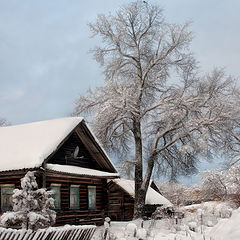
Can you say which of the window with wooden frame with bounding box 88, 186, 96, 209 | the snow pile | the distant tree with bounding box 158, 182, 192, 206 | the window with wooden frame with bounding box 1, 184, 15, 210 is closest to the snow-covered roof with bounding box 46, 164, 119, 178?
the window with wooden frame with bounding box 88, 186, 96, 209

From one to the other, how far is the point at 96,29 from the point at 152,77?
567 cm

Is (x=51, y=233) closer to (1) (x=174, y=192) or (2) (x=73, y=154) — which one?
(2) (x=73, y=154)

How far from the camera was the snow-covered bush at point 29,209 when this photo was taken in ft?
43.3

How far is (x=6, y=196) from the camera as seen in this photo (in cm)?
1895

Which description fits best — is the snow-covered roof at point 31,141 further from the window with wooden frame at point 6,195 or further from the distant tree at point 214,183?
the distant tree at point 214,183

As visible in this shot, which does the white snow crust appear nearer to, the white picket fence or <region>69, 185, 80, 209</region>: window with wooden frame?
<region>69, 185, 80, 209</region>: window with wooden frame

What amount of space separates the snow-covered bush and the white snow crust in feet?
8.16

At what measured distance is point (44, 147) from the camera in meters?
18.1

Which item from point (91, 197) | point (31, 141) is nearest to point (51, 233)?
point (31, 141)

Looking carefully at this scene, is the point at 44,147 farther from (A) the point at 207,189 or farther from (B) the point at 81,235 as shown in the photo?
(A) the point at 207,189

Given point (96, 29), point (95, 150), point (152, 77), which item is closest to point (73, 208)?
point (95, 150)

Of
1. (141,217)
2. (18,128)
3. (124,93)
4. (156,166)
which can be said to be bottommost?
(141,217)

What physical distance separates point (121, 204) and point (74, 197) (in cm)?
908

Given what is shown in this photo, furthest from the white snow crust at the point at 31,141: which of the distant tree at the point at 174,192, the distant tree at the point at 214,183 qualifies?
the distant tree at the point at 174,192
